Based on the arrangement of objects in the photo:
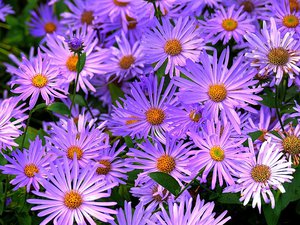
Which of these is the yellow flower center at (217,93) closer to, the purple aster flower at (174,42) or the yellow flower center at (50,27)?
the purple aster flower at (174,42)

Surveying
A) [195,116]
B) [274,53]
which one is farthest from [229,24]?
[195,116]

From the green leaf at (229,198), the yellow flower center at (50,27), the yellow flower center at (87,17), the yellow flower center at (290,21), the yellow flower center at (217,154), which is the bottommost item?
the green leaf at (229,198)

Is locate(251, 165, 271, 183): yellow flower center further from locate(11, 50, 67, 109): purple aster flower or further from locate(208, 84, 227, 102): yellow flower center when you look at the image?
locate(11, 50, 67, 109): purple aster flower

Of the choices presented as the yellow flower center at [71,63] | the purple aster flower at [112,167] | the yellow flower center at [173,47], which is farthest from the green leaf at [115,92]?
the purple aster flower at [112,167]

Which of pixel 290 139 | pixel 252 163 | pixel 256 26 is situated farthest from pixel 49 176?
pixel 256 26

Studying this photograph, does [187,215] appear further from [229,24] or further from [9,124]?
[229,24]

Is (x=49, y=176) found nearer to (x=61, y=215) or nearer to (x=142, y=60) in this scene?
(x=61, y=215)
